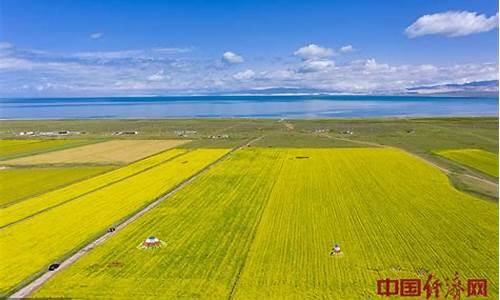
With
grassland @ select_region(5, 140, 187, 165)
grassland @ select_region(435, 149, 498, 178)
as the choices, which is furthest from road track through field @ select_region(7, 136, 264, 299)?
grassland @ select_region(435, 149, 498, 178)

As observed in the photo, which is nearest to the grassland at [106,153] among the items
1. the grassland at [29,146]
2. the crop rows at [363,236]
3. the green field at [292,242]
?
the grassland at [29,146]

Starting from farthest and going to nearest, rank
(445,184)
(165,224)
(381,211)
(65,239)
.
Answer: (445,184), (381,211), (165,224), (65,239)

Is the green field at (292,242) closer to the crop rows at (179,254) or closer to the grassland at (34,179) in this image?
the crop rows at (179,254)

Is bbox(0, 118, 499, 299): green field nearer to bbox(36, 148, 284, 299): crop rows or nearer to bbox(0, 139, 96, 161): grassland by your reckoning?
bbox(36, 148, 284, 299): crop rows

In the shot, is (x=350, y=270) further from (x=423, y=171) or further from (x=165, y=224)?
(x=423, y=171)

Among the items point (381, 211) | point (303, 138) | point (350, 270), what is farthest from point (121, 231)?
point (303, 138)
